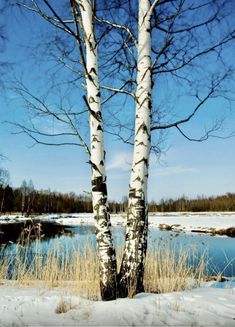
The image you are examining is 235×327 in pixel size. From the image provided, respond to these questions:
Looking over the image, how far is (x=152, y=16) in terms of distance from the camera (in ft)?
14.9

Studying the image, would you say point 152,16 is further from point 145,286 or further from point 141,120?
point 145,286

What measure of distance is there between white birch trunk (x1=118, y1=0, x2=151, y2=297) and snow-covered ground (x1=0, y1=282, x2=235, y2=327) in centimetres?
25

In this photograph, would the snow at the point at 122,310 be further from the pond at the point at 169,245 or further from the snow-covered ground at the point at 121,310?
the pond at the point at 169,245

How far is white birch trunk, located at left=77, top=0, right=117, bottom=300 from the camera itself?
147 inches

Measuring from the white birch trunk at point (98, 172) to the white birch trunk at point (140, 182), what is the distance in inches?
6.1

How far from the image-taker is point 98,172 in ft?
12.7

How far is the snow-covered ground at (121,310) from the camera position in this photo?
293 cm

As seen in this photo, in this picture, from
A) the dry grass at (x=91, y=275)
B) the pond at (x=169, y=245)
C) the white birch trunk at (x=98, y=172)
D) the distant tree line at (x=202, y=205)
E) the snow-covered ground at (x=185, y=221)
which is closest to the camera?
the white birch trunk at (x=98, y=172)

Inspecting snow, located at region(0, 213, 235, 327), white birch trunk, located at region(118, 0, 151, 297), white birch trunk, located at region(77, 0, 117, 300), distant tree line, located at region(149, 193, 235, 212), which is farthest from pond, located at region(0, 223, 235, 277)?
distant tree line, located at region(149, 193, 235, 212)

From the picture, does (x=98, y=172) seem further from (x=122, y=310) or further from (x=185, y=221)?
(x=185, y=221)

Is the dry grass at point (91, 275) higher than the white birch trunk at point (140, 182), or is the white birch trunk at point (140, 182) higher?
the white birch trunk at point (140, 182)

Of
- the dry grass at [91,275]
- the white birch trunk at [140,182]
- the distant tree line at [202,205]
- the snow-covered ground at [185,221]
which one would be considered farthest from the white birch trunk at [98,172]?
the distant tree line at [202,205]

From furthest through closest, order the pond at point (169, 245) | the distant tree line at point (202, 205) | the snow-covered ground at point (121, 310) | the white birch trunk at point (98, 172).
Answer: the distant tree line at point (202, 205) < the pond at point (169, 245) < the white birch trunk at point (98, 172) < the snow-covered ground at point (121, 310)

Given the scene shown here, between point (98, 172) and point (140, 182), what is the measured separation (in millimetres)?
469
